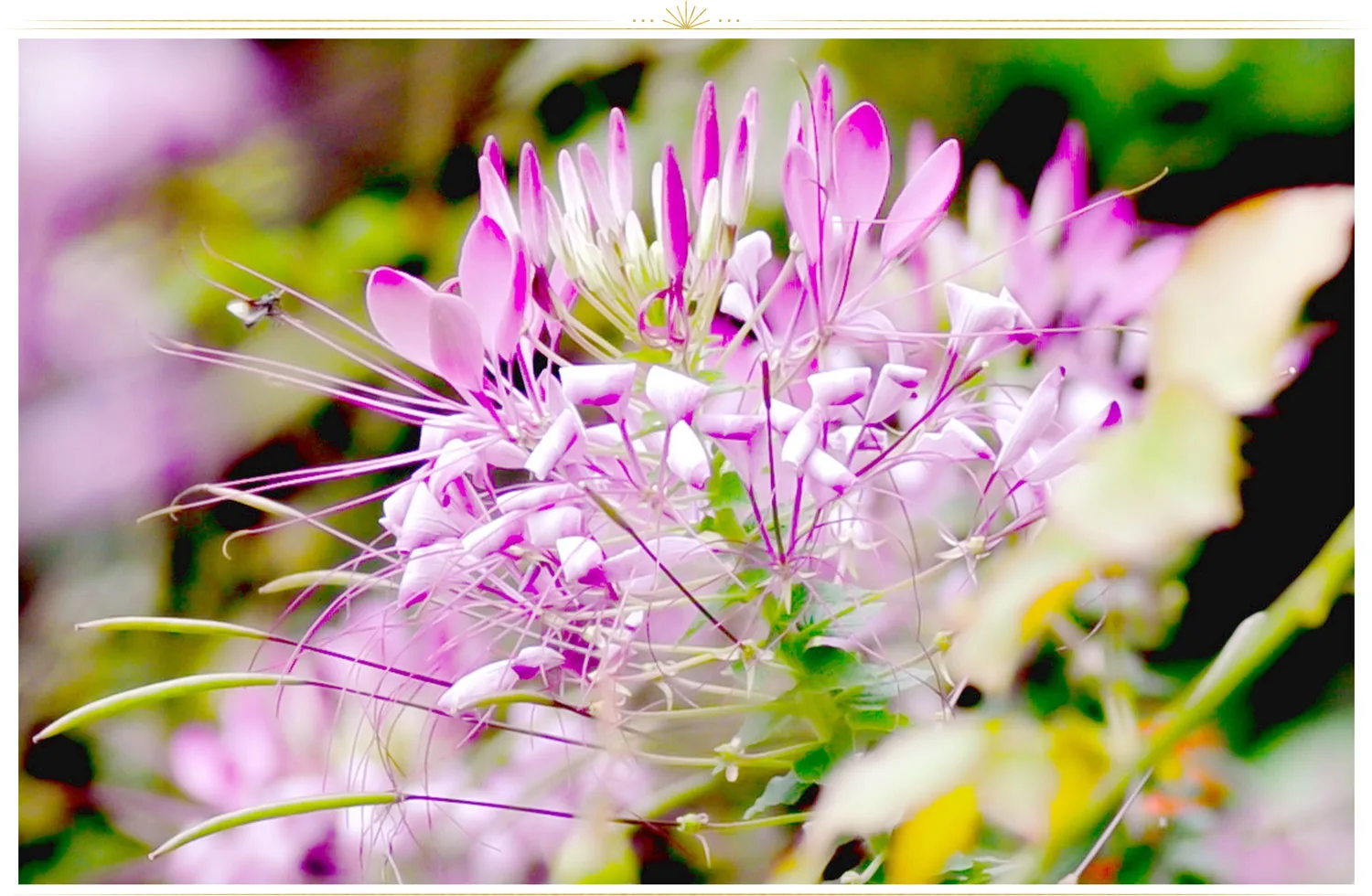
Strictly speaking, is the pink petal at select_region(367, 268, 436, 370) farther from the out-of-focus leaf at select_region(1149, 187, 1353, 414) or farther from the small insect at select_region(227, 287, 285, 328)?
the out-of-focus leaf at select_region(1149, 187, 1353, 414)

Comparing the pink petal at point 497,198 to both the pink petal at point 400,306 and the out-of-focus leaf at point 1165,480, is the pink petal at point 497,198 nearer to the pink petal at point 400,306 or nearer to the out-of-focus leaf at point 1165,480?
the pink petal at point 400,306

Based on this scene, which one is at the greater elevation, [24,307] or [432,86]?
[432,86]

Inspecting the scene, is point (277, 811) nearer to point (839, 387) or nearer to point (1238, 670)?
point (839, 387)

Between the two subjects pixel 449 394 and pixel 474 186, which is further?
pixel 474 186

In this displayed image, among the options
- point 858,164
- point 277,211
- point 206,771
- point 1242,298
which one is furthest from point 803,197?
point 206,771

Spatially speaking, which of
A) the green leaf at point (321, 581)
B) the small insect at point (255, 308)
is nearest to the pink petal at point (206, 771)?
the green leaf at point (321, 581)

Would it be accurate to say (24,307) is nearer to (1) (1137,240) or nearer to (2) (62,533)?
(2) (62,533)
